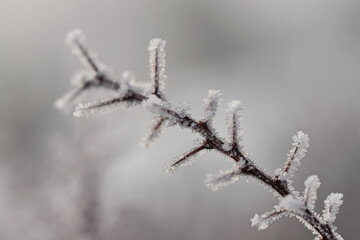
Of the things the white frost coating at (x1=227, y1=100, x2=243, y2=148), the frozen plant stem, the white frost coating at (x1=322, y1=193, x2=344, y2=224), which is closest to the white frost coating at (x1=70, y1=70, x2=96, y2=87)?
the frozen plant stem

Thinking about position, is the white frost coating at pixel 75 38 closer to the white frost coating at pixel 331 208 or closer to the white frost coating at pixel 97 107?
the white frost coating at pixel 97 107

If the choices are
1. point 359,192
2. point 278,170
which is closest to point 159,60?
point 278,170

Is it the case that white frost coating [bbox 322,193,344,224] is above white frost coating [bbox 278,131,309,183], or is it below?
below

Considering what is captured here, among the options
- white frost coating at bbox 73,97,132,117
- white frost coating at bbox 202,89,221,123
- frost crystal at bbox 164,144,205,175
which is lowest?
frost crystal at bbox 164,144,205,175

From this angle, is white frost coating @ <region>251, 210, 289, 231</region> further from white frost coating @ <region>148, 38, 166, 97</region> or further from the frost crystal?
white frost coating @ <region>148, 38, 166, 97</region>

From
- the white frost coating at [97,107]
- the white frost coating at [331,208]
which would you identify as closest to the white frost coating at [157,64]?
the white frost coating at [97,107]

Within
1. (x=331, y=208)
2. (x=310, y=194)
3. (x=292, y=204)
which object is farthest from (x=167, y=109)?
(x=331, y=208)
